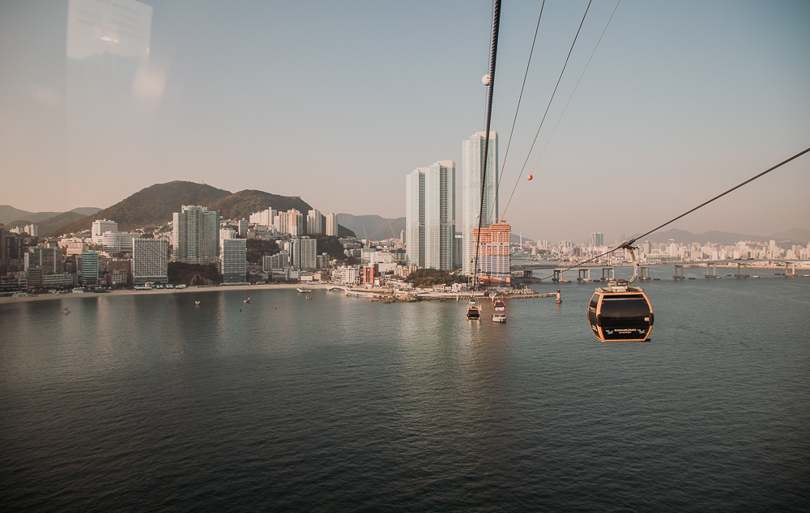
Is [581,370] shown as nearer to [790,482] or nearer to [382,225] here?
[790,482]

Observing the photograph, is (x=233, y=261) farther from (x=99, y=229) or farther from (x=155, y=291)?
(x=99, y=229)

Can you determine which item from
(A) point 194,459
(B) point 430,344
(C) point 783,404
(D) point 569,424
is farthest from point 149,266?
(C) point 783,404

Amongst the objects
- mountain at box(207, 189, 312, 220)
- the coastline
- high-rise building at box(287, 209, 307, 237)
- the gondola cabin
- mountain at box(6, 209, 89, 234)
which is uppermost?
mountain at box(207, 189, 312, 220)

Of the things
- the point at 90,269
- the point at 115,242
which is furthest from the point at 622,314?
the point at 115,242

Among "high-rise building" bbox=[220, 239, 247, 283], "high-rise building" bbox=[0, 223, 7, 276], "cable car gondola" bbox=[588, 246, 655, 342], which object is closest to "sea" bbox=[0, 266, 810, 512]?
"cable car gondola" bbox=[588, 246, 655, 342]

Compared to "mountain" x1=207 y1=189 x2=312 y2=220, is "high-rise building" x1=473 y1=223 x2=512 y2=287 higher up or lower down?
lower down

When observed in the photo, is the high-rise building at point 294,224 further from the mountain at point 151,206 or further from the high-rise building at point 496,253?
the high-rise building at point 496,253

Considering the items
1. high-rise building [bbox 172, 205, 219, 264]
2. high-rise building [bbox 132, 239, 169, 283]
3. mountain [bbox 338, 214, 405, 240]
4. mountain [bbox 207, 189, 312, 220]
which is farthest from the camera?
mountain [bbox 338, 214, 405, 240]

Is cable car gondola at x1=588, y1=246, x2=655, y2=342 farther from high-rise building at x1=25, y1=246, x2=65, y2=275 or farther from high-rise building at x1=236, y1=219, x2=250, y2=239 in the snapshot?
high-rise building at x1=236, y1=219, x2=250, y2=239

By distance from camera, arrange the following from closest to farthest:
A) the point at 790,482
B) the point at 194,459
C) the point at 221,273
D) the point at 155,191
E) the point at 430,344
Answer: the point at 790,482, the point at 194,459, the point at 430,344, the point at 221,273, the point at 155,191
